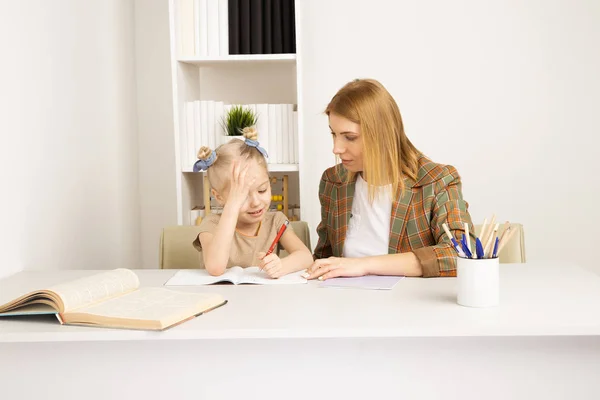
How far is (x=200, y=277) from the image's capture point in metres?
1.96

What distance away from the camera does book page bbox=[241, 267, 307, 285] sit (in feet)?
6.10

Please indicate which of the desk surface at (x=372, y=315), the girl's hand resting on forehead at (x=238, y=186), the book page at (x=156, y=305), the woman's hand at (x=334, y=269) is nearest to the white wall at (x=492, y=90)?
the girl's hand resting on forehead at (x=238, y=186)

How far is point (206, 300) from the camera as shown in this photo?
1.57 m

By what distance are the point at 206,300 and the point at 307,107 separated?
2.00 metres

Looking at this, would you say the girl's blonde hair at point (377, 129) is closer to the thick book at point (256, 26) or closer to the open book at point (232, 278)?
the open book at point (232, 278)

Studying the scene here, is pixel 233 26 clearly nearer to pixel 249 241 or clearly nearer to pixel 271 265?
pixel 249 241

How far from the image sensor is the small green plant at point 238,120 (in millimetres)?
3029

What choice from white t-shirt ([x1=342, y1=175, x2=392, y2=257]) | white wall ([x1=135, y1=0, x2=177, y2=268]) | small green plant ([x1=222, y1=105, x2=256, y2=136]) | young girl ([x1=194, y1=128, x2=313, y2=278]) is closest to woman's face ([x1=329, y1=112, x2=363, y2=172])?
white t-shirt ([x1=342, y1=175, x2=392, y2=257])

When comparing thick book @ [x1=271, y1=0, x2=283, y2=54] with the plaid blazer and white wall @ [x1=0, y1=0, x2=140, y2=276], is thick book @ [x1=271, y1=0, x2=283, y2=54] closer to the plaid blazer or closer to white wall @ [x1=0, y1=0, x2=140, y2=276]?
white wall @ [x1=0, y1=0, x2=140, y2=276]

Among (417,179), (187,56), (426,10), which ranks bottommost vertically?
(417,179)

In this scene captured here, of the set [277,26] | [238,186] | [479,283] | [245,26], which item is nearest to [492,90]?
[277,26]

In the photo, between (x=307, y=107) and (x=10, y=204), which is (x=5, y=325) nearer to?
(x=10, y=204)

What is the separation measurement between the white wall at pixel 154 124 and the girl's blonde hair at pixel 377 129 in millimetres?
1433

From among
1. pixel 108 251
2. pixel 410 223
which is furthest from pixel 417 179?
pixel 108 251
